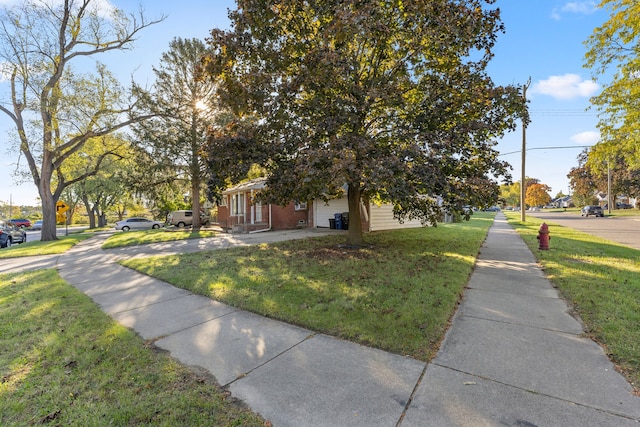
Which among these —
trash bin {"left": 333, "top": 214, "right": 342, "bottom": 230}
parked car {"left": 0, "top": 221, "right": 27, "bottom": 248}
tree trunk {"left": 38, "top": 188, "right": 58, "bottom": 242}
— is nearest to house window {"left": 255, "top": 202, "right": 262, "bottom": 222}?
trash bin {"left": 333, "top": 214, "right": 342, "bottom": 230}

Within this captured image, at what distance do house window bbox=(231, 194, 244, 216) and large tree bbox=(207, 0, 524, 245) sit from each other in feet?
39.3

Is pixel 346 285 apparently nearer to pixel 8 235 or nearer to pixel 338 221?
pixel 338 221

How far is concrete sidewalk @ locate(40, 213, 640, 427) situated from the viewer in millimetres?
2377

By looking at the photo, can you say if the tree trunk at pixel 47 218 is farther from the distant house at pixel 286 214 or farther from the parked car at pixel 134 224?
the distant house at pixel 286 214

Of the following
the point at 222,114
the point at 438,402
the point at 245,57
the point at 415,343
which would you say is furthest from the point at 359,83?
the point at 222,114

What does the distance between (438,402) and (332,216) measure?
1628cm

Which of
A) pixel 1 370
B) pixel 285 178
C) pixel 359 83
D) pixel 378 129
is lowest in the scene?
pixel 1 370

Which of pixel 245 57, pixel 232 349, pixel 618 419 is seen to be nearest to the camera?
pixel 618 419

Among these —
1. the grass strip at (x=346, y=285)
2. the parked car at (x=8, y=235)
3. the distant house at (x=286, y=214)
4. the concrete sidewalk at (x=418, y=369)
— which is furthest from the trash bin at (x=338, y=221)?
the parked car at (x=8, y=235)

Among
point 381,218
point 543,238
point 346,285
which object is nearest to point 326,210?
point 381,218

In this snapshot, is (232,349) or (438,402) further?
(232,349)

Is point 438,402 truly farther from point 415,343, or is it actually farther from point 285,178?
point 285,178

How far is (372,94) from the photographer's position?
682 cm

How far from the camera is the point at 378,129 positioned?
9.39 metres
